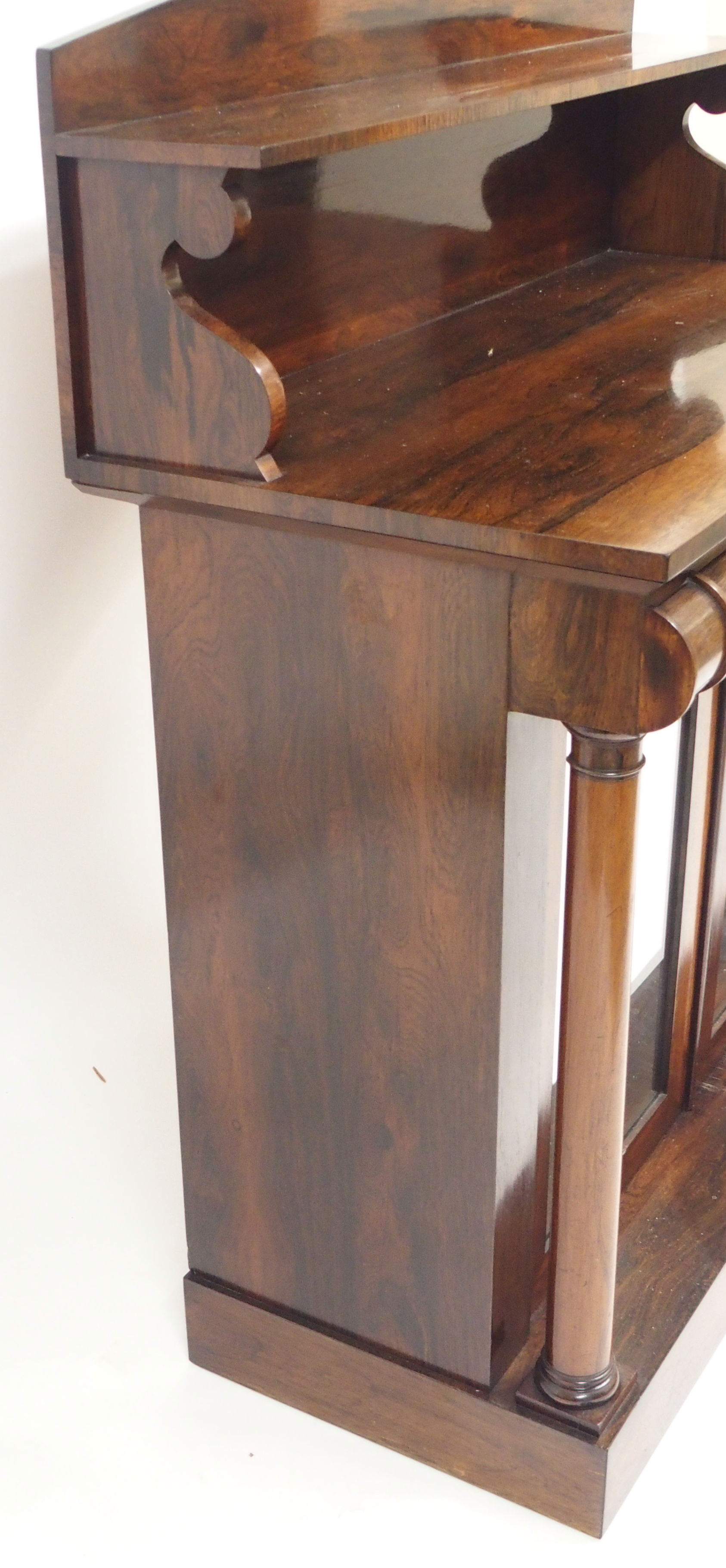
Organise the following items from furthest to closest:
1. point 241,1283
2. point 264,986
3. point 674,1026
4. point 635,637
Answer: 1. point 674,1026
2. point 241,1283
3. point 264,986
4. point 635,637

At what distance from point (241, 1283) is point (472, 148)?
4.59 ft

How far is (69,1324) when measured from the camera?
7.16 ft

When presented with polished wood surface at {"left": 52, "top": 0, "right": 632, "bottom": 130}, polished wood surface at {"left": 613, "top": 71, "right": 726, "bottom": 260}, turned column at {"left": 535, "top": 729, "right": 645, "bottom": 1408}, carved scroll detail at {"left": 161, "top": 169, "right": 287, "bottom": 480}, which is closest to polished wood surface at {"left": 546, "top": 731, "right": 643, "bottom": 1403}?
turned column at {"left": 535, "top": 729, "right": 645, "bottom": 1408}

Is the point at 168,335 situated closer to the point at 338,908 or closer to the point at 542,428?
the point at 542,428

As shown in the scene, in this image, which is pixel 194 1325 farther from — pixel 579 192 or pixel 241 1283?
pixel 579 192

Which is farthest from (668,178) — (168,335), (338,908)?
(338,908)

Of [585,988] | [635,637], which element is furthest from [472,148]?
[585,988]

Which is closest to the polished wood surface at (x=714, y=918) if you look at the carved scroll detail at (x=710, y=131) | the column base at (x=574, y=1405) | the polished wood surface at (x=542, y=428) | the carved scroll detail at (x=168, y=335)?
the polished wood surface at (x=542, y=428)

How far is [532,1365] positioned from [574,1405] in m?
0.08

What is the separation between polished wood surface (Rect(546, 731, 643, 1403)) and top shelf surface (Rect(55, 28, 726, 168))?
21.9 inches

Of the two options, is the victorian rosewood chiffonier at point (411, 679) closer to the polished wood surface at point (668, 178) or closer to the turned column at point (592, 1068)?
the turned column at point (592, 1068)

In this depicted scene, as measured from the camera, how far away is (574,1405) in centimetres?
185

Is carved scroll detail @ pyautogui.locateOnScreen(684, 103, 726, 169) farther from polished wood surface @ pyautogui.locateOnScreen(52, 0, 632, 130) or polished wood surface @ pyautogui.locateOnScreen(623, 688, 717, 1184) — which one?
polished wood surface @ pyautogui.locateOnScreen(623, 688, 717, 1184)

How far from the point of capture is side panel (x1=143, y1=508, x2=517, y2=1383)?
1621 millimetres
